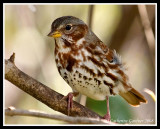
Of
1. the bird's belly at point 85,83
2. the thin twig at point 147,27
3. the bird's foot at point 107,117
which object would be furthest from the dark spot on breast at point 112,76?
the thin twig at point 147,27

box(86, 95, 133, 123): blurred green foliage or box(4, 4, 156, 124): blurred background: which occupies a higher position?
box(4, 4, 156, 124): blurred background

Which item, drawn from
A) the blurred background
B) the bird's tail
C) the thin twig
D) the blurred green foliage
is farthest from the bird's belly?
the thin twig

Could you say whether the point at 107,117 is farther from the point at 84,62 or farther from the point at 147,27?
the point at 147,27

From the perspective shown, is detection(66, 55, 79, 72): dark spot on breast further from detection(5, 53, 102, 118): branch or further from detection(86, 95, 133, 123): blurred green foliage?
detection(86, 95, 133, 123): blurred green foliage

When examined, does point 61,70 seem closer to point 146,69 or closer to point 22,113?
point 22,113

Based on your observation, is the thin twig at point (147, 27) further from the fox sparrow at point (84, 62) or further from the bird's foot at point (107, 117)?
the bird's foot at point (107, 117)

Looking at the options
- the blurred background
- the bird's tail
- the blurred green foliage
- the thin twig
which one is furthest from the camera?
the blurred background
